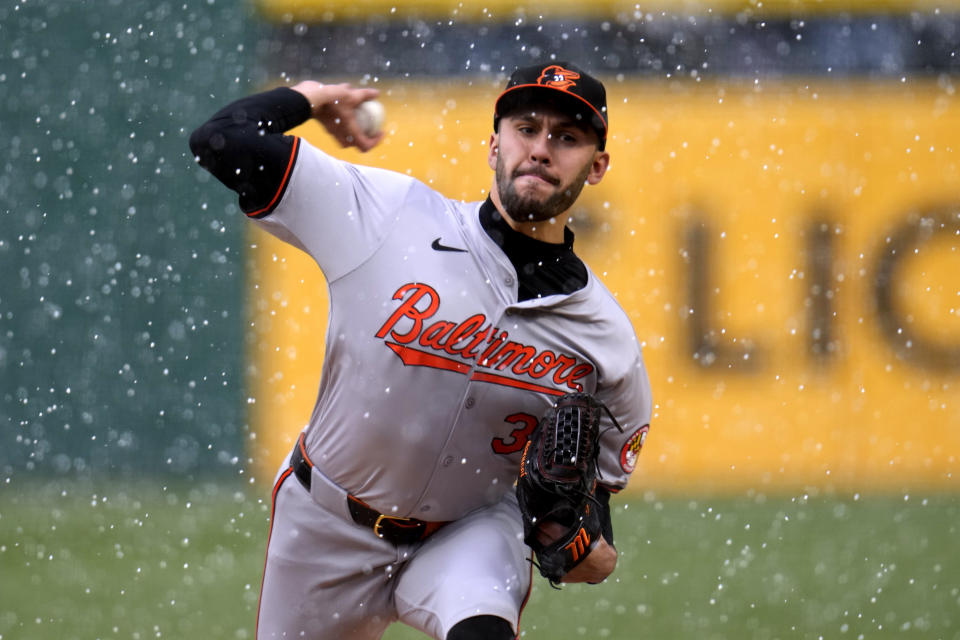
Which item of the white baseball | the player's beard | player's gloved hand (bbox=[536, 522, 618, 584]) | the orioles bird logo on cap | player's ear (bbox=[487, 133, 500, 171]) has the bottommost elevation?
player's gloved hand (bbox=[536, 522, 618, 584])

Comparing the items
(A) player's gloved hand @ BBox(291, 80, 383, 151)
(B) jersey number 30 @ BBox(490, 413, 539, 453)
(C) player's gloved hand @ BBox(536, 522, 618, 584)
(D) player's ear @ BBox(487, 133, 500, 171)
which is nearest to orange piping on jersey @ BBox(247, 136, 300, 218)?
(A) player's gloved hand @ BBox(291, 80, 383, 151)

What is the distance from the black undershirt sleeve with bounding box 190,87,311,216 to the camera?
2666 mm

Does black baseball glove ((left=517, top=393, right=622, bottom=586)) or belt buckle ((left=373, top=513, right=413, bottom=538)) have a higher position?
black baseball glove ((left=517, top=393, right=622, bottom=586))

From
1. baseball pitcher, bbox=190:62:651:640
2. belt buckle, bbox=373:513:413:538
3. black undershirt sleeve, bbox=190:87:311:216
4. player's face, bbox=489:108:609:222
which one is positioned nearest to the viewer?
black undershirt sleeve, bbox=190:87:311:216

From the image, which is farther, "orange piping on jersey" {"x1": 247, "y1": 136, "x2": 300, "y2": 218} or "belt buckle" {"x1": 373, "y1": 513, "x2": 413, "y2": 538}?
"belt buckle" {"x1": 373, "y1": 513, "x2": 413, "y2": 538}

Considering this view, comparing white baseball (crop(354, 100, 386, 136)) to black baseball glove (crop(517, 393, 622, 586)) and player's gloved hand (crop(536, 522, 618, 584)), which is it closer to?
black baseball glove (crop(517, 393, 622, 586))

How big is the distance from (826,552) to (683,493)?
126 cm

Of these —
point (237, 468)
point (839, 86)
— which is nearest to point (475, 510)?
point (237, 468)

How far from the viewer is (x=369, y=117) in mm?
2934

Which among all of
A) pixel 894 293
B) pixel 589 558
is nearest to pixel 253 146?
pixel 589 558

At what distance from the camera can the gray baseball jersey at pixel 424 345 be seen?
9.36 ft

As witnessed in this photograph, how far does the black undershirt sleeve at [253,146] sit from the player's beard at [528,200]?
0.49 metres

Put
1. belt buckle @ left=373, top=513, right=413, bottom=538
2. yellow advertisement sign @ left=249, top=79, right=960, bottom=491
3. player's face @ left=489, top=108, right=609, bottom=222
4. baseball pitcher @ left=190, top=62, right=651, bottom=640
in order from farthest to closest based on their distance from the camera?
yellow advertisement sign @ left=249, top=79, right=960, bottom=491 < belt buckle @ left=373, top=513, right=413, bottom=538 < player's face @ left=489, top=108, right=609, bottom=222 < baseball pitcher @ left=190, top=62, right=651, bottom=640

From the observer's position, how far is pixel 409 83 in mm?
7684
